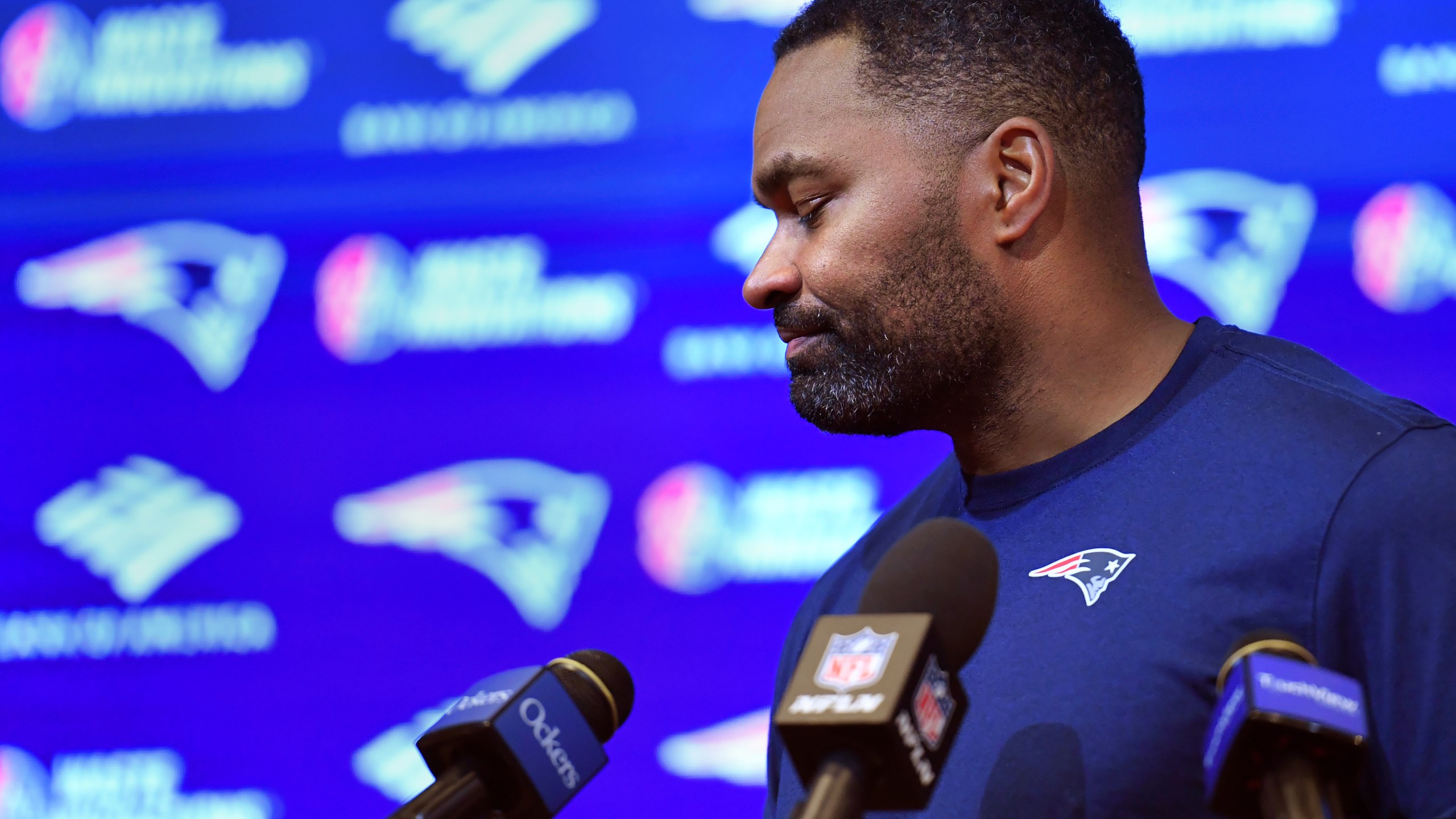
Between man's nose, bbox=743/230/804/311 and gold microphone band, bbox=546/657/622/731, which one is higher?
man's nose, bbox=743/230/804/311

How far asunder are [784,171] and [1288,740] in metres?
0.83

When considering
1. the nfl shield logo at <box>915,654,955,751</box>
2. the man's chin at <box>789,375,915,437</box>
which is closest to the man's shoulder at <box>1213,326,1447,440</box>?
the man's chin at <box>789,375,915,437</box>

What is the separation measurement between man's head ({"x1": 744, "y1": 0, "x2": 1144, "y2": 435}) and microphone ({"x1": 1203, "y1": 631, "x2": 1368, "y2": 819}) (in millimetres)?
644

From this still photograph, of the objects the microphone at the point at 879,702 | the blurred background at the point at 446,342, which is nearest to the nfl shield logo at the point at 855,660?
the microphone at the point at 879,702

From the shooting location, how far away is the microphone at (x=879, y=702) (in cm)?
65

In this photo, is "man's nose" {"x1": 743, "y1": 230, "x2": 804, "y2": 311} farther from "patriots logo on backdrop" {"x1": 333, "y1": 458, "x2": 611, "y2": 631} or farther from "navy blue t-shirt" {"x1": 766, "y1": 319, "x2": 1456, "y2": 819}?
"patriots logo on backdrop" {"x1": 333, "y1": 458, "x2": 611, "y2": 631}

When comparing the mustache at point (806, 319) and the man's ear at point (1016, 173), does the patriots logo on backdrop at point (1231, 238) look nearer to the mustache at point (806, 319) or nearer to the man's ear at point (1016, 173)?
the man's ear at point (1016, 173)

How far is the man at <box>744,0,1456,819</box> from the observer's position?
99cm


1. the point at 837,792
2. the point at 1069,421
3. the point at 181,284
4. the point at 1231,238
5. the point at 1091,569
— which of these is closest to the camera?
the point at 837,792

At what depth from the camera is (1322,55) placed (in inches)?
78.4

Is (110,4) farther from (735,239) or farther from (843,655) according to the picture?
(843,655)

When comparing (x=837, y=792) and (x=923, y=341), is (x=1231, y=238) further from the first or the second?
(x=837, y=792)

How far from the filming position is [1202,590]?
1035 millimetres

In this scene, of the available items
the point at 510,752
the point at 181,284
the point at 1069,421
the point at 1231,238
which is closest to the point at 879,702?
the point at 510,752
